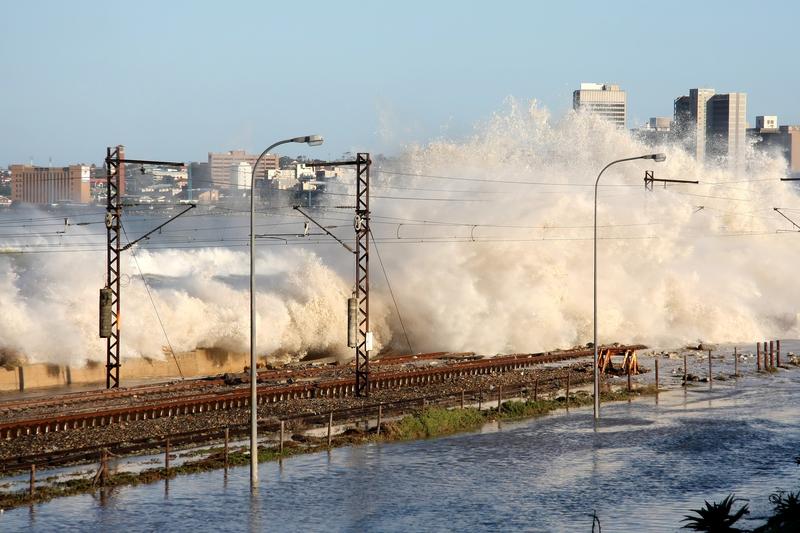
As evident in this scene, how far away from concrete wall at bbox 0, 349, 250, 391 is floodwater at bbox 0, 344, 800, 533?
803 inches

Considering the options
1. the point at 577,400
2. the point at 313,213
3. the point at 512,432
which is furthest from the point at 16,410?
the point at 313,213

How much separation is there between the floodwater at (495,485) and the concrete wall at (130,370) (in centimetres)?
2040

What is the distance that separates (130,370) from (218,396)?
572 inches

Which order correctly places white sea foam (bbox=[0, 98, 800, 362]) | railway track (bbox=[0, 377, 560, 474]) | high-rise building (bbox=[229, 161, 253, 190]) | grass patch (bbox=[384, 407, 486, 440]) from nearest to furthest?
railway track (bbox=[0, 377, 560, 474]) < grass patch (bbox=[384, 407, 486, 440]) < white sea foam (bbox=[0, 98, 800, 362]) < high-rise building (bbox=[229, 161, 253, 190])

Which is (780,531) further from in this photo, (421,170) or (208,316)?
(421,170)

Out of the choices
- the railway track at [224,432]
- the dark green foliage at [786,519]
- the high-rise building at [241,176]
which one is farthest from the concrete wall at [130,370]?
the high-rise building at [241,176]

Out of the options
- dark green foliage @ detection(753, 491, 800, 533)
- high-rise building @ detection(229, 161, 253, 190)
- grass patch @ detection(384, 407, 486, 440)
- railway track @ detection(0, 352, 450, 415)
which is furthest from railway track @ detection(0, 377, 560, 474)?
high-rise building @ detection(229, 161, 253, 190)

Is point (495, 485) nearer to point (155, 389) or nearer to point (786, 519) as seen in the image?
point (786, 519)

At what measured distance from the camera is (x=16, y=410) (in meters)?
38.8

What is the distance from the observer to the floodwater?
24922mm

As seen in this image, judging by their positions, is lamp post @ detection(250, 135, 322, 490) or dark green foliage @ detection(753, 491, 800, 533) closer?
dark green foliage @ detection(753, 491, 800, 533)

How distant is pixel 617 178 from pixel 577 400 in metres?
41.9

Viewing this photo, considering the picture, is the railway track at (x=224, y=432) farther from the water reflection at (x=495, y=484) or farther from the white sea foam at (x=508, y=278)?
the white sea foam at (x=508, y=278)

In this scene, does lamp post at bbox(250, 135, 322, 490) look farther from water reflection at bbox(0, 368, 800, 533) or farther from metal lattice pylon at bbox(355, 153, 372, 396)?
metal lattice pylon at bbox(355, 153, 372, 396)
